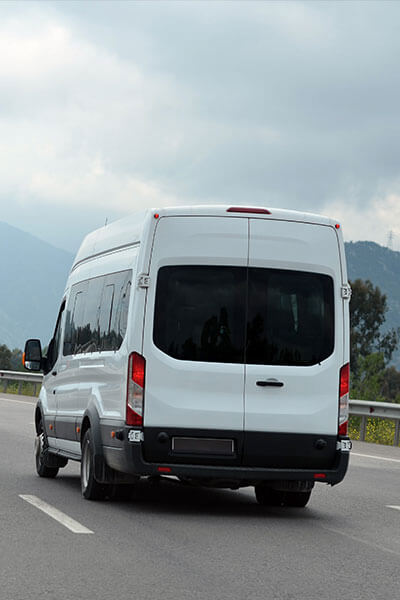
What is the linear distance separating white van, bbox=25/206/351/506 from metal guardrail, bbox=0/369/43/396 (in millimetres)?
28744

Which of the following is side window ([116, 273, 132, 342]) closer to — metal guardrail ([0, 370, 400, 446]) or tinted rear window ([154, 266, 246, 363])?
tinted rear window ([154, 266, 246, 363])

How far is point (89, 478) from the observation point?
10766 millimetres

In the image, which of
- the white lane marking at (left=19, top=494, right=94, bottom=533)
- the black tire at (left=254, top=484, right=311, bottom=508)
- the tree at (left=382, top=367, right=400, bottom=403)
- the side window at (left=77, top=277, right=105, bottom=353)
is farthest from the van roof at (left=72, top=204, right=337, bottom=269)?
the tree at (left=382, top=367, right=400, bottom=403)

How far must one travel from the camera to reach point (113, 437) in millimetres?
10141

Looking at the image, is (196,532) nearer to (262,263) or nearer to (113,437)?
(113,437)

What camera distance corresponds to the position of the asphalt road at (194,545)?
655 cm

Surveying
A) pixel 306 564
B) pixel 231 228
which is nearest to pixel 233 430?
pixel 231 228

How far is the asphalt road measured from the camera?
258 inches

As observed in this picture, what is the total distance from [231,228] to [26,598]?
16.1ft

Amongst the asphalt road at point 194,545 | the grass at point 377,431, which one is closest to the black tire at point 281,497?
the asphalt road at point 194,545

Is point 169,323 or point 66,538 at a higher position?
point 169,323

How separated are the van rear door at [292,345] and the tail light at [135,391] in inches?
36.7

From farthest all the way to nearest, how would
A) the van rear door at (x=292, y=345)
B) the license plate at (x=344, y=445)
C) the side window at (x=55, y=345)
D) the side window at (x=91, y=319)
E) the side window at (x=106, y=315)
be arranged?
1. the side window at (x=55, y=345)
2. the side window at (x=91, y=319)
3. the side window at (x=106, y=315)
4. the license plate at (x=344, y=445)
5. the van rear door at (x=292, y=345)

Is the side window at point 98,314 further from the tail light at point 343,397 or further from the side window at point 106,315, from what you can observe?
the tail light at point 343,397
